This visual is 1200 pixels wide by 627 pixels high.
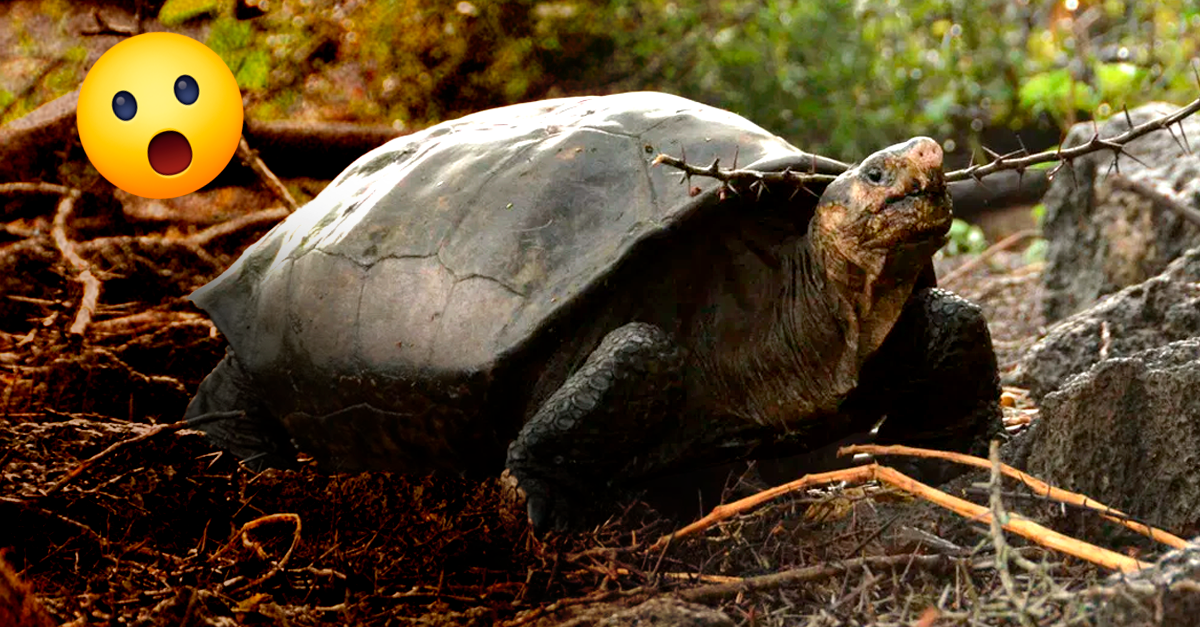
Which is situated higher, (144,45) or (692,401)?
(144,45)

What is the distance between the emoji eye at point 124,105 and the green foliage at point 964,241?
16.2 ft

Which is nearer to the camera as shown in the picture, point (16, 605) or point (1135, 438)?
point (16, 605)

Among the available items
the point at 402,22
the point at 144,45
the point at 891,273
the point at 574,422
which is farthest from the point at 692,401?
the point at 402,22

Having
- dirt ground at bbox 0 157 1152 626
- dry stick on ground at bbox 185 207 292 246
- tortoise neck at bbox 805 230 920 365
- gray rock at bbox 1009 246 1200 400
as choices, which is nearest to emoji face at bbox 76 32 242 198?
dirt ground at bbox 0 157 1152 626

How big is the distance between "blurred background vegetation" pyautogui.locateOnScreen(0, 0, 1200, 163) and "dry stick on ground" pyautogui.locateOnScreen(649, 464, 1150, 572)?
14.5 feet

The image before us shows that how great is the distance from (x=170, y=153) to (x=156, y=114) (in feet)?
0.96

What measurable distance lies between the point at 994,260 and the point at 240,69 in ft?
14.7

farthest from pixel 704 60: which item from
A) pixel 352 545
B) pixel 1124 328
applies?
pixel 352 545

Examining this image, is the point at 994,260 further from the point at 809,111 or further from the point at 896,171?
the point at 896,171

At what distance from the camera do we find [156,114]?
14.2 feet

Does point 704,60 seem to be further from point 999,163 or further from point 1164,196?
point 999,163

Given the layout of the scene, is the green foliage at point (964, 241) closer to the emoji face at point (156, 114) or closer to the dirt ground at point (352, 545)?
the emoji face at point (156, 114)

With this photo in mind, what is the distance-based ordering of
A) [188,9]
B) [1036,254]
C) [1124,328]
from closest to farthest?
[1124,328]
[188,9]
[1036,254]

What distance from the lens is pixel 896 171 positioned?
2.54 m
